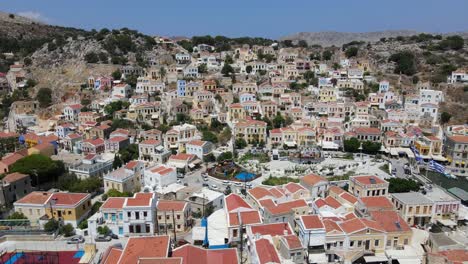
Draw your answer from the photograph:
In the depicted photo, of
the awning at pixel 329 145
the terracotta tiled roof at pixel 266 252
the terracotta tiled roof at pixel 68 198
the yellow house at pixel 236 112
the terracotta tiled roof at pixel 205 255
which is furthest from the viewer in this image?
the yellow house at pixel 236 112

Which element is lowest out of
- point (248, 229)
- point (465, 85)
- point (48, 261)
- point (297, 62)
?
point (48, 261)

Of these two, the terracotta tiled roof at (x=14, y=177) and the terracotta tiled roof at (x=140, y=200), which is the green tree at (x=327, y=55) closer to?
the terracotta tiled roof at (x=140, y=200)

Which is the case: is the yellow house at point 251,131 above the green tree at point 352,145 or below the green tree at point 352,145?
above

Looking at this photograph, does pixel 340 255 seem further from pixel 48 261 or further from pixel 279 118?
pixel 279 118

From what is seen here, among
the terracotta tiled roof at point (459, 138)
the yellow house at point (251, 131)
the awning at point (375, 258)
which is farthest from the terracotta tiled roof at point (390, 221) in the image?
the yellow house at point (251, 131)

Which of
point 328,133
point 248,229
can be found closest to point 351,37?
point 328,133

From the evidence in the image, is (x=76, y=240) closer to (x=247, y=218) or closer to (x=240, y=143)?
(x=247, y=218)
